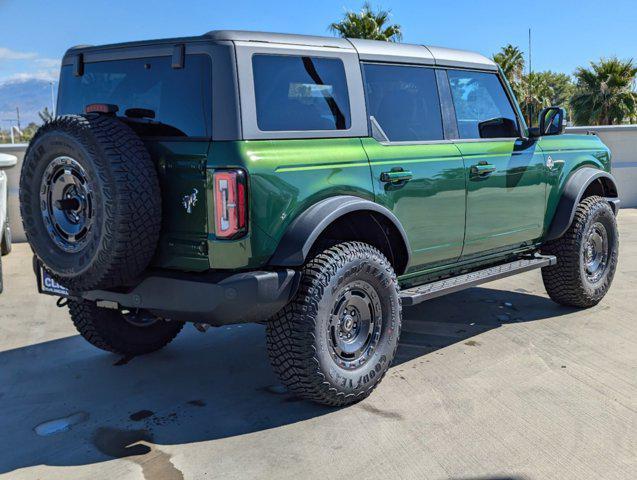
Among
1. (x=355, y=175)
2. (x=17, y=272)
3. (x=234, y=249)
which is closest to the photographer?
(x=234, y=249)

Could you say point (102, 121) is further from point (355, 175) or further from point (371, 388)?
point (371, 388)

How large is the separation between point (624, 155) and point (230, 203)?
39.2 feet

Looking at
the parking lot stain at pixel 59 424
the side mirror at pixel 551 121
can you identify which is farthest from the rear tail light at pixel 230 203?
the side mirror at pixel 551 121

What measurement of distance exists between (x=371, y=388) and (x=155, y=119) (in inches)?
74.9

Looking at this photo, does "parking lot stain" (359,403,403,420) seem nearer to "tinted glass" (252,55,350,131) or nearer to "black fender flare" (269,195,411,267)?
"black fender flare" (269,195,411,267)

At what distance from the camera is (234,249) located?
330 cm

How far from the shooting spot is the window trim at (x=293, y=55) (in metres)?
3.36

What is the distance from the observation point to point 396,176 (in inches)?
159

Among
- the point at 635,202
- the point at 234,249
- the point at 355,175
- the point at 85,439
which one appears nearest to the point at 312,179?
the point at 355,175

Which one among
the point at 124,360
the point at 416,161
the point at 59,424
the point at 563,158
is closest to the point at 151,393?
the point at 59,424

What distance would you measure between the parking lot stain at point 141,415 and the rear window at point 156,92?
154 cm

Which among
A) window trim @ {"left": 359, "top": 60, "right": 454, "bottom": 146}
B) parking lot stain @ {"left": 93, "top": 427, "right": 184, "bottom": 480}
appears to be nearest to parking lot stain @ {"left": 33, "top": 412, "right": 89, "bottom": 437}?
parking lot stain @ {"left": 93, "top": 427, "right": 184, "bottom": 480}

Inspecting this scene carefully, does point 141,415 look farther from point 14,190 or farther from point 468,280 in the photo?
point 14,190

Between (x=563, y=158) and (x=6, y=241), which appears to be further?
(x=6, y=241)
